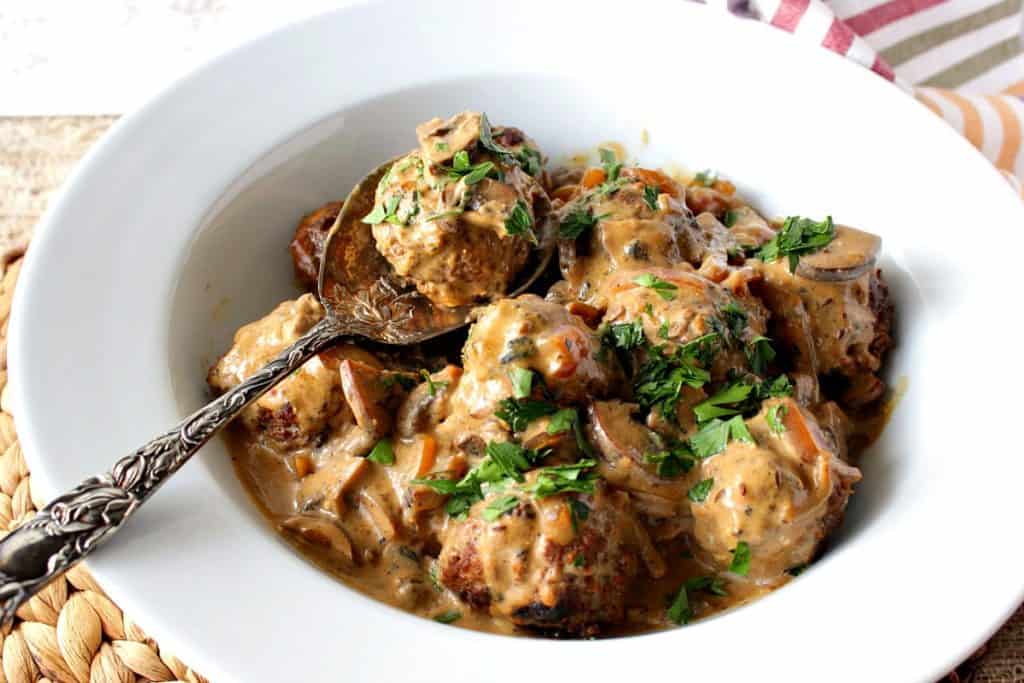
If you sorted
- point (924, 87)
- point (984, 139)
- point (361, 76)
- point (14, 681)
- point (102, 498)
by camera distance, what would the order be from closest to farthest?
1. point (102, 498)
2. point (14, 681)
3. point (361, 76)
4. point (984, 139)
5. point (924, 87)

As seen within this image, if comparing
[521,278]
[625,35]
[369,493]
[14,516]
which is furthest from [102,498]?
[625,35]

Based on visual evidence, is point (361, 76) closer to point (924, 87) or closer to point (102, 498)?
point (102, 498)

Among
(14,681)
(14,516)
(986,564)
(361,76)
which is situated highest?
(361,76)

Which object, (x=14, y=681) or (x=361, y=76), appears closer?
(x=14, y=681)

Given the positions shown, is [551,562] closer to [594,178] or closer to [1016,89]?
[594,178]

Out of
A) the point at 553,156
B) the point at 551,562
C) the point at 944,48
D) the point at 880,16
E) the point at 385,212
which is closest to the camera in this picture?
the point at 551,562

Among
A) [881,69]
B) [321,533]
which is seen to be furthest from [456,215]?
[881,69]

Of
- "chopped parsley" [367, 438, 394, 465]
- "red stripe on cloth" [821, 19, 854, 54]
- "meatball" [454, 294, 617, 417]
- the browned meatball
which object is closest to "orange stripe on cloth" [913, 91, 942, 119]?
"red stripe on cloth" [821, 19, 854, 54]

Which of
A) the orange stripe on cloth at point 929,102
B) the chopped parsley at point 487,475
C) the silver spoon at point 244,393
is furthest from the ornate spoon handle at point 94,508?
the orange stripe on cloth at point 929,102
